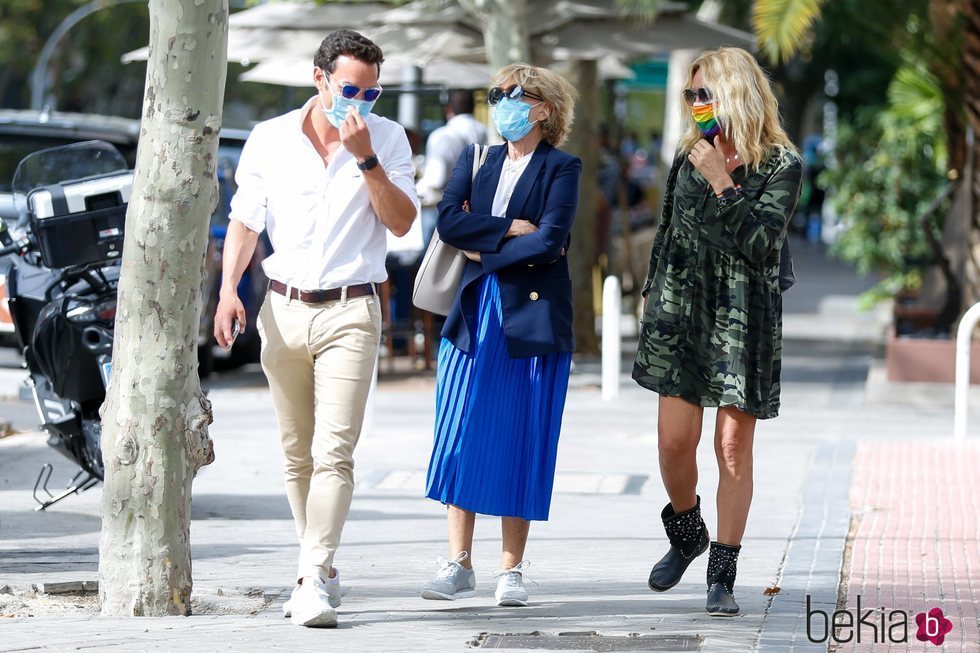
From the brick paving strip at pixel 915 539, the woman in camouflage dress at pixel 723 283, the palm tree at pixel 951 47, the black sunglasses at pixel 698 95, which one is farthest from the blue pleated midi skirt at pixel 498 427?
the palm tree at pixel 951 47

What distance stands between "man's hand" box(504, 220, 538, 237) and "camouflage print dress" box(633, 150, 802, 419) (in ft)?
1.46

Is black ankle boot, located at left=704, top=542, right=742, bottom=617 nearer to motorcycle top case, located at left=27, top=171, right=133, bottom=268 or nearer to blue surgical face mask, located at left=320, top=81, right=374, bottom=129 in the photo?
blue surgical face mask, located at left=320, top=81, right=374, bottom=129

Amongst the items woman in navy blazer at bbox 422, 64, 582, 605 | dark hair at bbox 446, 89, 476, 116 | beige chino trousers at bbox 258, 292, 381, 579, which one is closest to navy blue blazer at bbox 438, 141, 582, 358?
A: woman in navy blazer at bbox 422, 64, 582, 605

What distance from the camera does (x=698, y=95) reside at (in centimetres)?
573

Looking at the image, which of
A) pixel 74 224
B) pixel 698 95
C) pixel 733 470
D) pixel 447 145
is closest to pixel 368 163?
pixel 698 95

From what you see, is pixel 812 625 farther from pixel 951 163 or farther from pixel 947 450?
pixel 951 163

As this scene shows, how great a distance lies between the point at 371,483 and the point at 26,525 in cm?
206

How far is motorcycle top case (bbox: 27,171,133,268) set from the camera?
7340 mm

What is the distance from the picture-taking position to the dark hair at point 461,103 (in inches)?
494

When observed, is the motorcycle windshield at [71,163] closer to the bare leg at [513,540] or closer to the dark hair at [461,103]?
the bare leg at [513,540]

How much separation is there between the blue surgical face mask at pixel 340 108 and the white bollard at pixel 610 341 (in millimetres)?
6555

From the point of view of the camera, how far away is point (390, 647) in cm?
504

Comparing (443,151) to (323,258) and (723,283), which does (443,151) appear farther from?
(323,258)

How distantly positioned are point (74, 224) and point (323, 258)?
88.7 inches
